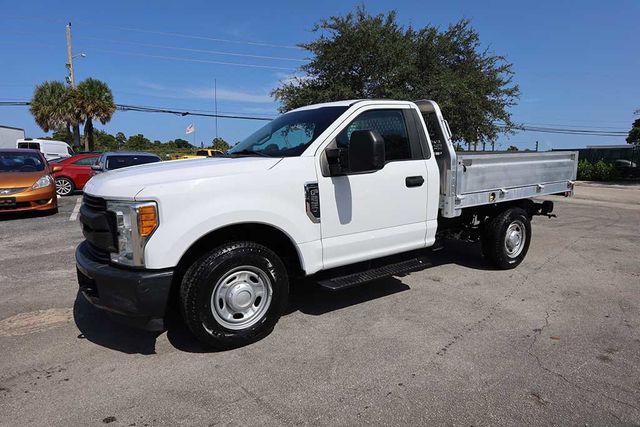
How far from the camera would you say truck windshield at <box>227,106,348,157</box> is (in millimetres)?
4273

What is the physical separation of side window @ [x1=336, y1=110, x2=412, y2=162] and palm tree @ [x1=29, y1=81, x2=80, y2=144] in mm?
32874

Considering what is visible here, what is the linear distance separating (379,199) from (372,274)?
739mm

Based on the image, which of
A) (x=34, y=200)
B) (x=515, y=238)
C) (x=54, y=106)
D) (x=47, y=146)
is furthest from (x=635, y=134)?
(x=54, y=106)

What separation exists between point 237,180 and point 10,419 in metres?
2.15

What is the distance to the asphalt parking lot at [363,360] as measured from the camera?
2.91 m

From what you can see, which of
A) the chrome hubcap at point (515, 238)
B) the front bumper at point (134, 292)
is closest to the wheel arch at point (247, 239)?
the front bumper at point (134, 292)

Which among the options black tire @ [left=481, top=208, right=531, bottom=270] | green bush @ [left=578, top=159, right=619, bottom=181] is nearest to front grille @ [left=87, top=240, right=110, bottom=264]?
black tire @ [left=481, top=208, right=531, bottom=270]

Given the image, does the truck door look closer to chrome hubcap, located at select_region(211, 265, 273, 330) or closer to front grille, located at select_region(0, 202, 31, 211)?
chrome hubcap, located at select_region(211, 265, 273, 330)

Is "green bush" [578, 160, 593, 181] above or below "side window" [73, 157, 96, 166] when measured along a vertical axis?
below

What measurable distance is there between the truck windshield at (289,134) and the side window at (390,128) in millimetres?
250

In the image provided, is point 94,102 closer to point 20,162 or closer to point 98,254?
point 20,162

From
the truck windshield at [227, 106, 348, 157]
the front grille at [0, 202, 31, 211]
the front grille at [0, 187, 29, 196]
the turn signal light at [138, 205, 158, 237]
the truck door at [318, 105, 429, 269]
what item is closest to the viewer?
the turn signal light at [138, 205, 158, 237]

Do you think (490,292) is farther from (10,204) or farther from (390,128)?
(10,204)

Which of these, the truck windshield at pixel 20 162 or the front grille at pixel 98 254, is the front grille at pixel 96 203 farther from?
the truck windshield at pixel 20 162
